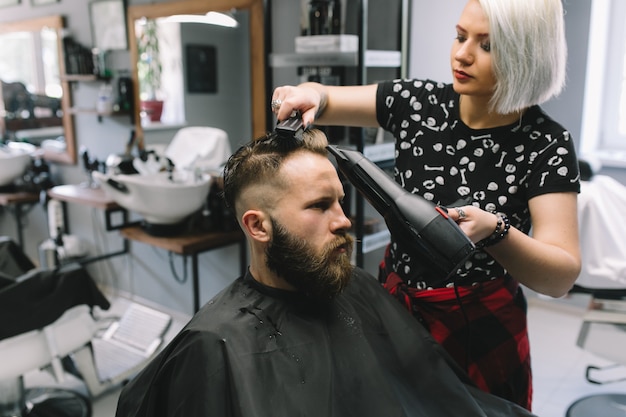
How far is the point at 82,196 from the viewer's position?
10.4 ft

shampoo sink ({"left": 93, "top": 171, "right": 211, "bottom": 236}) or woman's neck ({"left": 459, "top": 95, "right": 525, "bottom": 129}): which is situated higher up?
woman's neck ({"left": 459, "top": 95, "right": 525, "bottom": 129})

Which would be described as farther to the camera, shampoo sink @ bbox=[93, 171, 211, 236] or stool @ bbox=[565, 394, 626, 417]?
shampoo sink @ bbox=[93, 171, 211, 236]

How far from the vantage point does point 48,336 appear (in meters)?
2.00

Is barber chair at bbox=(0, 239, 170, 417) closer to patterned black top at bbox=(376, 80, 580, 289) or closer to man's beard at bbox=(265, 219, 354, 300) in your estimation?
man's beard at bbox=(265, 219, 354, 300)

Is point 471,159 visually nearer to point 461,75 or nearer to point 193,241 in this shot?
→ point 461,75

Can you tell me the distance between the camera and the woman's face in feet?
3.47

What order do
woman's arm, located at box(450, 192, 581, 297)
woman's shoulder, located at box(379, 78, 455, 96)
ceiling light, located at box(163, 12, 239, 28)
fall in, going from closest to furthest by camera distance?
woman's arm, located at box(450, 192, 581, 297)
woman's shoulder, located at box(379, 78, 455, 96)
ceiling light, located at box(163, 12, 239, 28)

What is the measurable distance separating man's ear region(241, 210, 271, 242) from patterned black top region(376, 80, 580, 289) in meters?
0.31

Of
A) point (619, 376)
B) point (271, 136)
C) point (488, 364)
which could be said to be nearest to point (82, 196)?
point (271, 136)

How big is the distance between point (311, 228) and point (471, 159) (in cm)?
37

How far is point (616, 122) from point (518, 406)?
2.52 metres

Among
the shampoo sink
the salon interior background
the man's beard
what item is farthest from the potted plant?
the man's beard

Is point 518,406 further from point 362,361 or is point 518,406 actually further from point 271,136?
point 271,136

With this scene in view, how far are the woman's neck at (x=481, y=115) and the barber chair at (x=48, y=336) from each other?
1.54m
